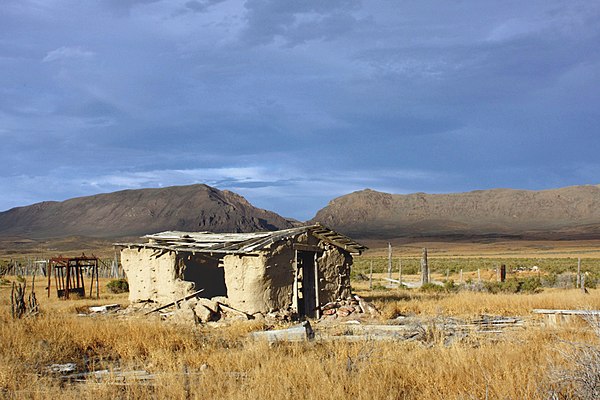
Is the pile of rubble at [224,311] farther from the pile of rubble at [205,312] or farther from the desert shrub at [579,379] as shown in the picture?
the desert shrub at [579,379]

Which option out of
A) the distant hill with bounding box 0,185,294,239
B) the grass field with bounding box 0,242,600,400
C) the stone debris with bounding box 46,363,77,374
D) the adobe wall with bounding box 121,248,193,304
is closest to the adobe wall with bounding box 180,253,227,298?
the adobe wall with bounding box 121,248,193,304

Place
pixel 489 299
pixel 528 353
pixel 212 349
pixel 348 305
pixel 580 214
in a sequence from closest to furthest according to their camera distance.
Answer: pixel 528 353, pixel 212 349, pixel 348 305, pixel 489 299, pixel 580 214

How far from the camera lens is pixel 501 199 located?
180 m

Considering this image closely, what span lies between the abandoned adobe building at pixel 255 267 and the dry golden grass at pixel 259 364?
3.15 metres

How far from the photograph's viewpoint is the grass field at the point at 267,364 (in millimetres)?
6363

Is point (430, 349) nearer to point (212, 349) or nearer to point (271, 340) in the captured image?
point (271, 340)

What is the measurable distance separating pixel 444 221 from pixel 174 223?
79.2 m

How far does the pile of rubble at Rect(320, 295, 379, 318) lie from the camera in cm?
1691

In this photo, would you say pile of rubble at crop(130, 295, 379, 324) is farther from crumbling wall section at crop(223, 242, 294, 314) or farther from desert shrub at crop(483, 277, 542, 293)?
desert shrub at crop(483, 277, 542, 293)

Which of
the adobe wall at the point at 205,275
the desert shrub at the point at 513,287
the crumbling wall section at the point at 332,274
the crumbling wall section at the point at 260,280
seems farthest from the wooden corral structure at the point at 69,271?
the desert shrub at the point at 513,287

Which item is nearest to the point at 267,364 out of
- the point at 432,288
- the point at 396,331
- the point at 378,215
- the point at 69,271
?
the point at 396,331

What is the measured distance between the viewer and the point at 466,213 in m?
176

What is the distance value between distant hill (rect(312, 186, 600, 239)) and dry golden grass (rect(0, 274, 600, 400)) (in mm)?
132462

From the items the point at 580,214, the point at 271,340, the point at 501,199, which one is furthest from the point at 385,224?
the point at 271,340
